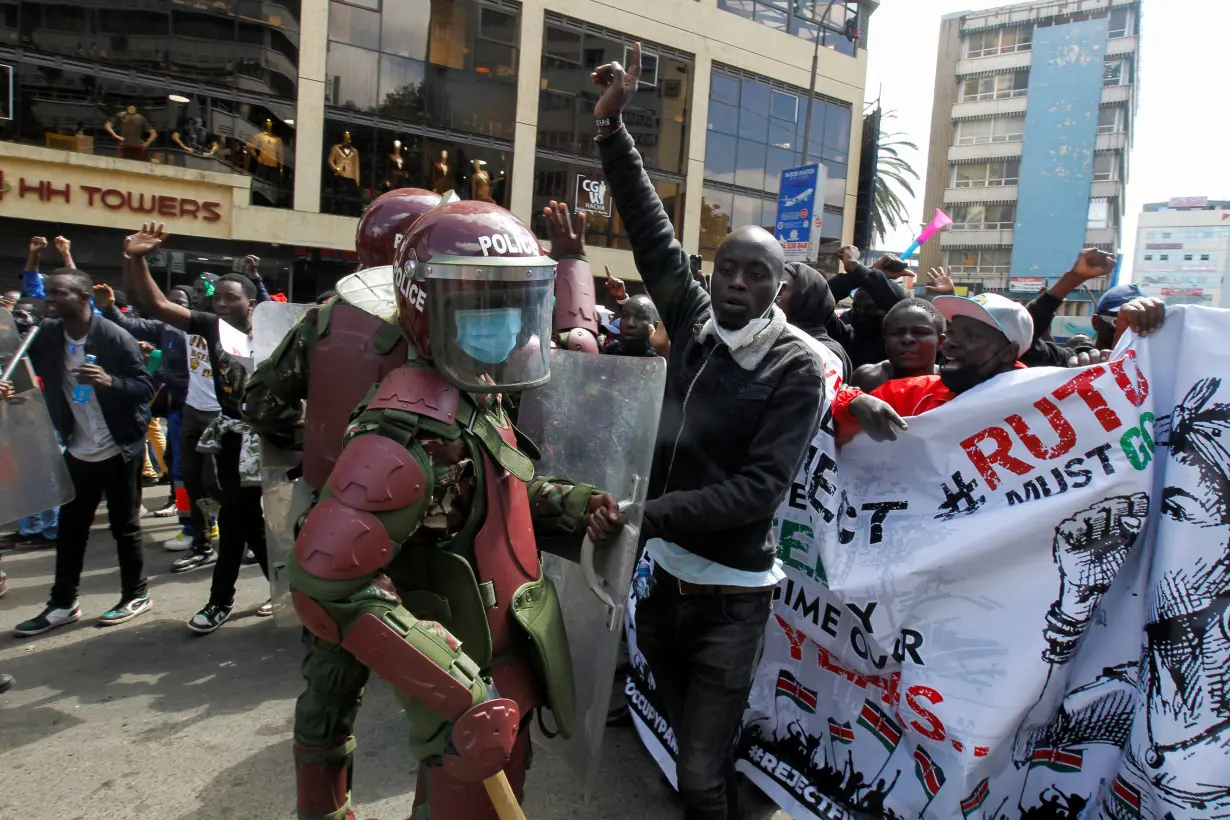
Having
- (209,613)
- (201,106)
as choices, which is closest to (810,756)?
(209,613)

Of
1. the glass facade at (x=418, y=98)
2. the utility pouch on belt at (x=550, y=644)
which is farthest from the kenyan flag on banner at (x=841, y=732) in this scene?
the glass facade at (x=418, y=98)

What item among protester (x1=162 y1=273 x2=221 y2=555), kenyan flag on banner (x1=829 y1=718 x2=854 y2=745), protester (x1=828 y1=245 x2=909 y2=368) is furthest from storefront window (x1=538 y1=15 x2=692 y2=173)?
kenyan flag on banner (x1=829 y1=718 x2=854 y2=745)

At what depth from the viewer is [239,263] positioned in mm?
15695

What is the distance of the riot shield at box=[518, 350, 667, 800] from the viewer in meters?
2.05

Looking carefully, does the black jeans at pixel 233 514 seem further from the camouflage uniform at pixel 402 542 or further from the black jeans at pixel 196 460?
the camouflage uniform at pixel 402 542

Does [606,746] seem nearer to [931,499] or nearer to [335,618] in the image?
[931,499]

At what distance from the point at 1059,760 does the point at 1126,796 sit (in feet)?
0.63

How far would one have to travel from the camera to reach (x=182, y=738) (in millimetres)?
3365

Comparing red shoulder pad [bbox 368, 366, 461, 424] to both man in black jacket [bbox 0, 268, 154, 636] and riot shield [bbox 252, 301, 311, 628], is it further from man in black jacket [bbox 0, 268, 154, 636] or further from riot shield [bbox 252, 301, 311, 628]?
man in black jacket [bbox 0, 268, 154, 636]

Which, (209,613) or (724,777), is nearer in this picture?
(724,777)

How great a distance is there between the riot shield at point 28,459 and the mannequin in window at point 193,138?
1379 cm

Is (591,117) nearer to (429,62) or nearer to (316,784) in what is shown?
(429,62)

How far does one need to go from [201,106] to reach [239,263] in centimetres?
314

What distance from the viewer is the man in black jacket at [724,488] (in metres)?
2.21
